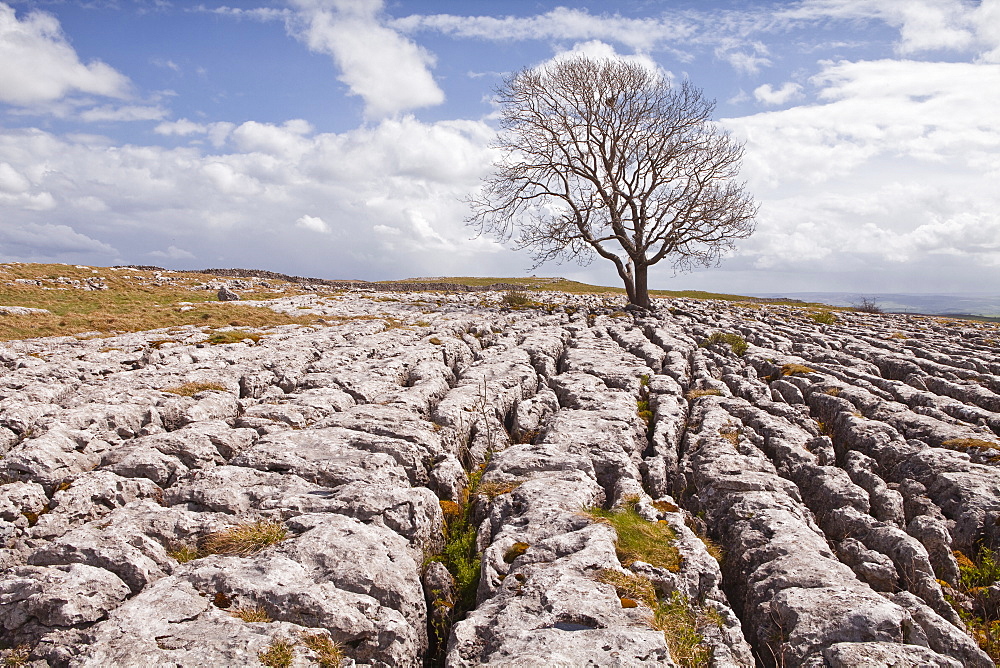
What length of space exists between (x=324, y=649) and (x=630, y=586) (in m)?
5.07

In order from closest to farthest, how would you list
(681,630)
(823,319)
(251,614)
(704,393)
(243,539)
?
(251,614) → (681,630) → (243,539) → (704,393) → (823,319)

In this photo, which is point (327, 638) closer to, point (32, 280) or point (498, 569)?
point (498, 569)

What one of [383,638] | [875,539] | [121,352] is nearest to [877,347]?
[875,539]

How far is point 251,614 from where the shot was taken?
790cm

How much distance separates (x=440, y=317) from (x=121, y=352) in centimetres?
2152

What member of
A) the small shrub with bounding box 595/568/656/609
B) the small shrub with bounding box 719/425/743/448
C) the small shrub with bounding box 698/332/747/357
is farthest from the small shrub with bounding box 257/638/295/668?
the small shrub with bounding box 698/332/747/357

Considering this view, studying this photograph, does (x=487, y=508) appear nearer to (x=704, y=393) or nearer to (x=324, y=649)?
(x=324, y=649)

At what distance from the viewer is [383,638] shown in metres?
8.23

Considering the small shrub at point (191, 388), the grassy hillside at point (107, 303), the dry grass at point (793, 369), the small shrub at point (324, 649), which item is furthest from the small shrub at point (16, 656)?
the grassy hillside at point (107, 303)

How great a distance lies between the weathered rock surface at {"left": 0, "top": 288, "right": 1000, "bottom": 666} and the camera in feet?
26.0

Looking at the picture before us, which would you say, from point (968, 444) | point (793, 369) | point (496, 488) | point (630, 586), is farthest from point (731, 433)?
point (630, 586)

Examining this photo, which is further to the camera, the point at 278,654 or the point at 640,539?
the point at 640,539

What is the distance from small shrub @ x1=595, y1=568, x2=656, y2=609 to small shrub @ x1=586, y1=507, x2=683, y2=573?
0.65m

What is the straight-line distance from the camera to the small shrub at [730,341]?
30.0m
